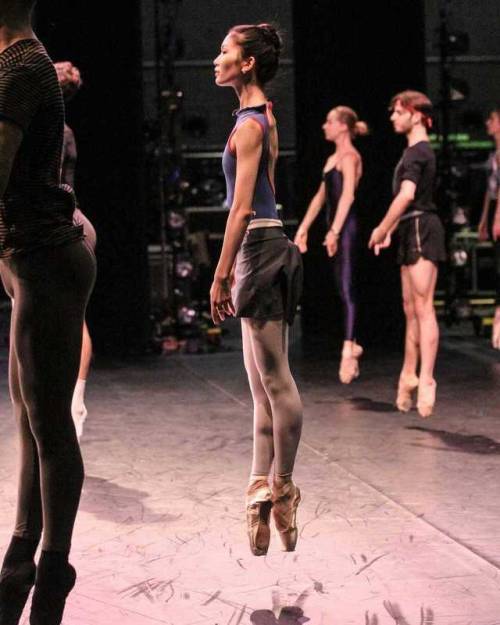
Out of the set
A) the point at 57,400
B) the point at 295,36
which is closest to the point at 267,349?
the point at 57,400

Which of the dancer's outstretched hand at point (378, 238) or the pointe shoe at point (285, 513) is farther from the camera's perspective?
the dancer's outstretched hand at point (378, 238)

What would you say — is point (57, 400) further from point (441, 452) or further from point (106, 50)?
point (106, 50)

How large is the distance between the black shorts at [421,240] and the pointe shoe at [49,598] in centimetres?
358

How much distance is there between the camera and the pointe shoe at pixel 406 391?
20.7 feet

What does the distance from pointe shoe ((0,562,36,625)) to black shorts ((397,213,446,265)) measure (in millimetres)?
3528

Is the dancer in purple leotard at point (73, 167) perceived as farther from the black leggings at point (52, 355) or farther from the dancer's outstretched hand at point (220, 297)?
the black leggings at point (52, 355)

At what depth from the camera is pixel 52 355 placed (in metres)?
2.65

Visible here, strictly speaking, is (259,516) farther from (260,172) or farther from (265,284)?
(260,172)

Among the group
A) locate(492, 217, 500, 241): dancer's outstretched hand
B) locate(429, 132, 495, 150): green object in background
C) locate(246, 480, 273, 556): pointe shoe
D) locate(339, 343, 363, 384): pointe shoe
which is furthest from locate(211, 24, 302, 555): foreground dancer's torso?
locate(429, 132, 495, 150): green object in background

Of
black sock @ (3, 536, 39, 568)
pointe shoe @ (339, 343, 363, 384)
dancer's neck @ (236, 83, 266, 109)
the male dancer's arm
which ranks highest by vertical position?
dancer's neck @ (236, 83, 266, 109)

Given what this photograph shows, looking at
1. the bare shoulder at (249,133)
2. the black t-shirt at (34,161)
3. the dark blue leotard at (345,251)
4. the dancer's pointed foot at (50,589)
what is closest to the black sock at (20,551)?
the dancer's pointed foot at (50,589)

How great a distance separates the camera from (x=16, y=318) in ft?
8.78

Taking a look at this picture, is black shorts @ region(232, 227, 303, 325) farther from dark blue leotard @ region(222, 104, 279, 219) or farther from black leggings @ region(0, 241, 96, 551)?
black leggings @ region(0, 241, 96, 551)

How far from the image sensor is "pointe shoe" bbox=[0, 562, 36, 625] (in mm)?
2729
